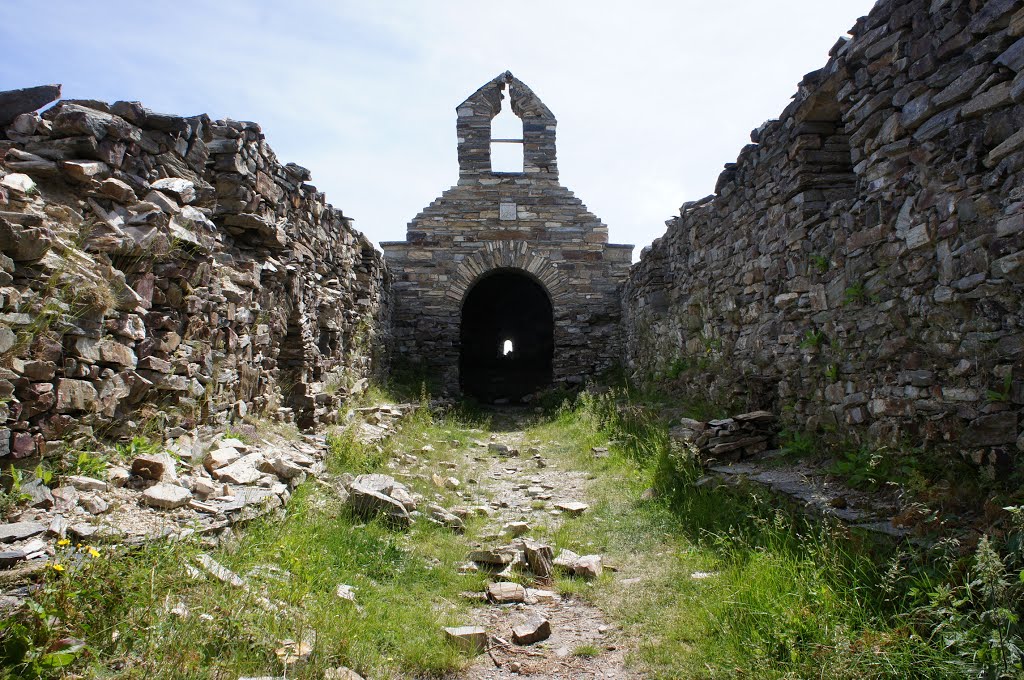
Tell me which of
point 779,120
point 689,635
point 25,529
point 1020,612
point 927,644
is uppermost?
point 779,120

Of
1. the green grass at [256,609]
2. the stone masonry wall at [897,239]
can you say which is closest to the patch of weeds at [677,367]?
the stone masonry wall at [897,239]

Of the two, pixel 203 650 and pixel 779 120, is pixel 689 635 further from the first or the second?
pixel 779 120

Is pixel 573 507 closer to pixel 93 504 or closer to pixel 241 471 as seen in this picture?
pixel 241 471

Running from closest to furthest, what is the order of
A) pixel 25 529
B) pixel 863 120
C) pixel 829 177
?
pixel 25 529
pixel 863 120
pixel 829 177

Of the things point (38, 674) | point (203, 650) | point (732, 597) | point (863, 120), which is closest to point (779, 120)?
point (863, 120)

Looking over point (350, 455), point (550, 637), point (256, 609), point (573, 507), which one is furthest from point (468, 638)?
point (350, 455)

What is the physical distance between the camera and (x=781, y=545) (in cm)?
341

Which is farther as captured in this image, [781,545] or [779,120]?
[779,120]

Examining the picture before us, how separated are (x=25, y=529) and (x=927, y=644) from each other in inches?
139

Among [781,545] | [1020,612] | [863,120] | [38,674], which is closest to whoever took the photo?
[38,674]

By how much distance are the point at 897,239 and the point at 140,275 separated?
4.76m

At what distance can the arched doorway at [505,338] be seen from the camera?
1563 centimetres

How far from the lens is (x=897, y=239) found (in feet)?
12.6

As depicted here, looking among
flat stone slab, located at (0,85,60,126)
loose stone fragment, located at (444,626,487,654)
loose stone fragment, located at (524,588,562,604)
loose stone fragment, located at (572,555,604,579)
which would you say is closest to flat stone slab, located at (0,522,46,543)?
loose stone fragment, located at (444,626,487,654)
